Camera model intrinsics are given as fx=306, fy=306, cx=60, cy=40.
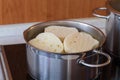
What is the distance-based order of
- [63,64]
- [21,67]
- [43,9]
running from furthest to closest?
[43,9] < [21,67] < [63,64]

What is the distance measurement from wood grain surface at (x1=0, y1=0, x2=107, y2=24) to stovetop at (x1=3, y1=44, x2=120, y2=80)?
160 mm

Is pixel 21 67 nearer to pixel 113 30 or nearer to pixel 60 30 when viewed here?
pixel 60 30

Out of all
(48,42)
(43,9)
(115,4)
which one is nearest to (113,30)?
(115,4)

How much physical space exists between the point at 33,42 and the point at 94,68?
0.65 feet

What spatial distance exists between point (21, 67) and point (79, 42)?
0.21 metres

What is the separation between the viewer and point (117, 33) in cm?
98

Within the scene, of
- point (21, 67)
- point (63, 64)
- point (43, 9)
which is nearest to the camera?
point (63, 64)

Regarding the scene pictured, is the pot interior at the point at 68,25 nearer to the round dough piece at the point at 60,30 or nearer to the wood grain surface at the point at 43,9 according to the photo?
the round dough piece at the point at 60,30

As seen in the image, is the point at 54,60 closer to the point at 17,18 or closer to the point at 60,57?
the point at 60,57

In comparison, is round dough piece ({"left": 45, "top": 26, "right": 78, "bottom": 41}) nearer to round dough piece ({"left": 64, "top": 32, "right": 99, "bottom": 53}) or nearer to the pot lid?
round dough piece ({"left": 64, "top": 32, "right": 99, "bottom": 53})

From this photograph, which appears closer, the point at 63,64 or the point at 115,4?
the point at 63,64

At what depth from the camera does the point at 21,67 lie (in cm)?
97

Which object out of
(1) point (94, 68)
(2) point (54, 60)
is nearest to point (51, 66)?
(2) point (54, 60)

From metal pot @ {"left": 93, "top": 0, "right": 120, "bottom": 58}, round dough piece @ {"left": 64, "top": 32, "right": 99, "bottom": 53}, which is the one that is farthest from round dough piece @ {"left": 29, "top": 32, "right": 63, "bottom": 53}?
metal pot @ {"left": 93, "top": 0, "right": 120, "bottom": 58}
